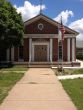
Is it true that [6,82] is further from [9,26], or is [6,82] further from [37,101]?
[9,26]

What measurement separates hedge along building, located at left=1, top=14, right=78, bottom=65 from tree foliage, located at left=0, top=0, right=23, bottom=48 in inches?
133

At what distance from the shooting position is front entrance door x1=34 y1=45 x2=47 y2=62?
147 feet

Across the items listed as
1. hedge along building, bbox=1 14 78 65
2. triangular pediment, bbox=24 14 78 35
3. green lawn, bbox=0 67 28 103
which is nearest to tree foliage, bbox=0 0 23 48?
triangular pediment, bbox=24 14 78 35

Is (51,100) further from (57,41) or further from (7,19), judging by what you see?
(57,41)

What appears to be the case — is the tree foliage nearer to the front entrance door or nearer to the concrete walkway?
the front entrance door

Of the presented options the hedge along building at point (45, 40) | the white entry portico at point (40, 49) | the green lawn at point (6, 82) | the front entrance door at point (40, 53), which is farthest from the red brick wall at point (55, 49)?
the green lawn at point (6, 82)

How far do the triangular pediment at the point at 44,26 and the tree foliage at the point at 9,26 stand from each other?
3.07 meters

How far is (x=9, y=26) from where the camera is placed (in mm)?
38219

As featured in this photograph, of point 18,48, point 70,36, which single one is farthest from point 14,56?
point 70,36

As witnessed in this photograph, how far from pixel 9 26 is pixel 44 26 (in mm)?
6975

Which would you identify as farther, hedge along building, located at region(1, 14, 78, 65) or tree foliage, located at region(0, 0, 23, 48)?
hedge along building, located at region(1, 14, 78, 65)

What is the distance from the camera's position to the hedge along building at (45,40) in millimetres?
43969

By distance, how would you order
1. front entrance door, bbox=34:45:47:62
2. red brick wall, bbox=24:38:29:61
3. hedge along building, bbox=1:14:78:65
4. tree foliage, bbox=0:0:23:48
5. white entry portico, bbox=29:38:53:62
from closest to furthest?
tree foliage, bbox=0:0:23:48 < hedge along building, bbox=1:14:78:65 < white entry portico, bbox=29:38:53:62 < red brick wall, bbox=24:38:29:61 < front entrance door, bbox=34:45:47:62

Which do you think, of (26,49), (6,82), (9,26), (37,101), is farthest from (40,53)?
(37,101)
